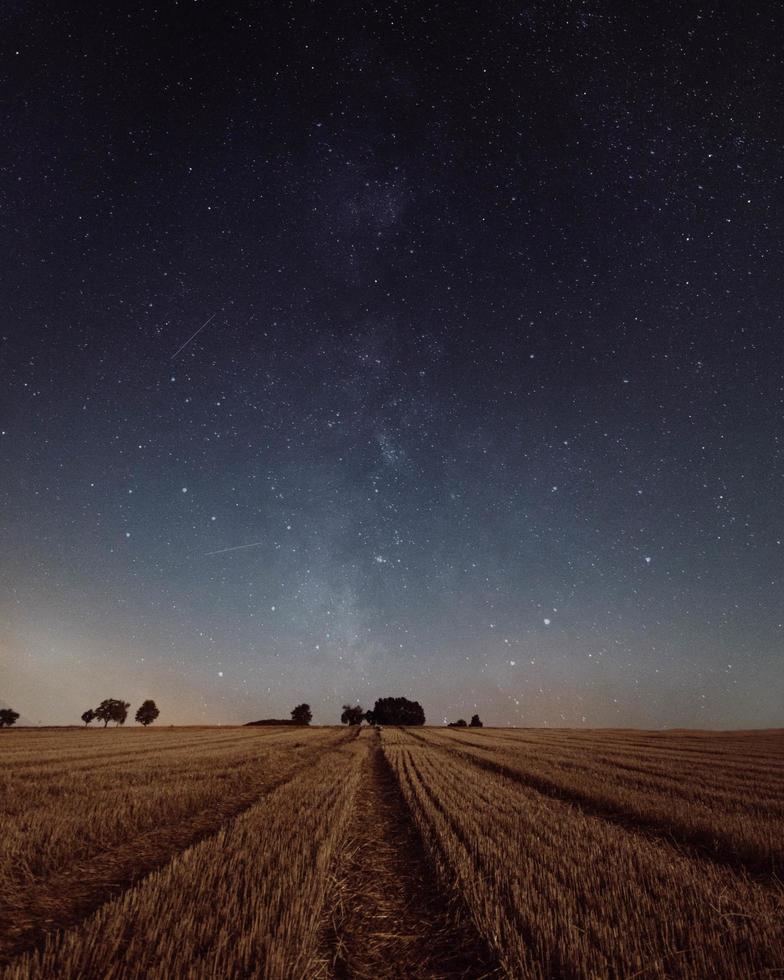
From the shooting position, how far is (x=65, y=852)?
709cm

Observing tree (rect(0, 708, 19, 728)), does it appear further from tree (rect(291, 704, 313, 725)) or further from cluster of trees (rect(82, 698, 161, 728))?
tree (rect(291, 704, 313, 725))

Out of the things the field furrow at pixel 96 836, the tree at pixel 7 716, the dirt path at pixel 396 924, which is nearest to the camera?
the dirt path at pixel 396 924

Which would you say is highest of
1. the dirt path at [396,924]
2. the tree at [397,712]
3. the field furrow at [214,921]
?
the tree at [397,712]

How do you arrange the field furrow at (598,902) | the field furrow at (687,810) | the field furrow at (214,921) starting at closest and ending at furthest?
the field furrow at (214,921)
the field furrow at (598,902)
the field furrow at (687,810)

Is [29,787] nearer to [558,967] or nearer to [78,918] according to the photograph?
[78,918]

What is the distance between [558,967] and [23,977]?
3838 mm

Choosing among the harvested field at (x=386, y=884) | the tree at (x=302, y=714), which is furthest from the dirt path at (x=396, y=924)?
the tree at (x=302, y=714)

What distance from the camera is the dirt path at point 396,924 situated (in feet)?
13.3

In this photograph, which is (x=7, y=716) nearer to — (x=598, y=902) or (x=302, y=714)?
(x=302, y=714)

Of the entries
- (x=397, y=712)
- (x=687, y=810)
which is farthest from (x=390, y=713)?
(x=687, y=810)

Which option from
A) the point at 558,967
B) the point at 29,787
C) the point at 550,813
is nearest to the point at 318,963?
the point at 558,967

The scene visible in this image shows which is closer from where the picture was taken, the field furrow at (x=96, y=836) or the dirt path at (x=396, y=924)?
the dirt path at (x=396, y=924)

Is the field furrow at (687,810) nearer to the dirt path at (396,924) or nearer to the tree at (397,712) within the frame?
the dirt path at (396,924)

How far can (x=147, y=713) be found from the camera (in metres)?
117
